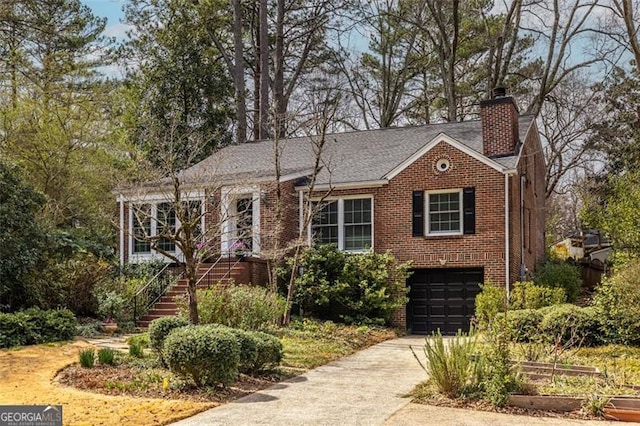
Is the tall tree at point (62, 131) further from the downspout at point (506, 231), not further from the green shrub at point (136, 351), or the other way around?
the downspout at point (506, 231)

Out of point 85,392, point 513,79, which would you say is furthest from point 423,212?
point 513,79

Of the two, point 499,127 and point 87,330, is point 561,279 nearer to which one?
point 499,127

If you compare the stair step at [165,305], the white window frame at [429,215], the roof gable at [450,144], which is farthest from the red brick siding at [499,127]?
the stair step at [165,305]

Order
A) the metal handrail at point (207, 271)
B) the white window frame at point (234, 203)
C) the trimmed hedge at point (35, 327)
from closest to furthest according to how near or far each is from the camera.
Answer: the trimmed hedge at point (35, 327) < the metal handrail at point (207, 271) < the white window frame at point (234, 203)

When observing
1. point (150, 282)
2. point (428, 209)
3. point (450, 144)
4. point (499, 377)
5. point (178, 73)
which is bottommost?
point (499, 377)

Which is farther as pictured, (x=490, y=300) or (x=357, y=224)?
(x=357, y=224)

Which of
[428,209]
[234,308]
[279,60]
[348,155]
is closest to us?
[234,308]

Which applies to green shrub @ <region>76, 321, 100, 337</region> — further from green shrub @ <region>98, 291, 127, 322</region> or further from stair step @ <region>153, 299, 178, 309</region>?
stair step @ <region>153, 299, 178, 309</region>

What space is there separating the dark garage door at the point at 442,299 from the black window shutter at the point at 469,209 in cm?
120

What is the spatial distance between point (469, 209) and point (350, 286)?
3.97 meters

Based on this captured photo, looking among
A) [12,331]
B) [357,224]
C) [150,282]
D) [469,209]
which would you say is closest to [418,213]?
[469,209]

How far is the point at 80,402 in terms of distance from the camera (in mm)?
8086

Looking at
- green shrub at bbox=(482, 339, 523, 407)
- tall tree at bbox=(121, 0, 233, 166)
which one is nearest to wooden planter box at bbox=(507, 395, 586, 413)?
green shrub at bbox=(482, 339, 523, 407)

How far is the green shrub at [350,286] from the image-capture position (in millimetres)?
17250
